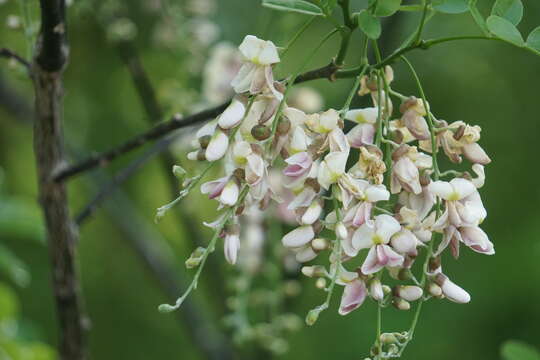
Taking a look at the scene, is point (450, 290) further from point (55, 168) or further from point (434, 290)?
point (55, 168)

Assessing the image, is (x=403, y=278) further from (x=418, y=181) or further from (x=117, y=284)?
(x=117, y=284)

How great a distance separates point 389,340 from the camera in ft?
1.77

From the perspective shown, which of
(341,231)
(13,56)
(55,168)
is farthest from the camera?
(55,168)

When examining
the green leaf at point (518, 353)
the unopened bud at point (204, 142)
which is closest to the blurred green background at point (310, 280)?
the green leaf at point (518, 353)

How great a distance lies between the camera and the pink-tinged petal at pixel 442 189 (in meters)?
0.53

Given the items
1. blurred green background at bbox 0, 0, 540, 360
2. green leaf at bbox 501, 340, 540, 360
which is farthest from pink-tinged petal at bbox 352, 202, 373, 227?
blurred green background at bbox 0, 0, 540, 360

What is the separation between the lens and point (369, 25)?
541 millimetres

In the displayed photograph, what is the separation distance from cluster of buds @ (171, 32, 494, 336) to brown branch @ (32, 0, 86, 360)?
0.24 meters

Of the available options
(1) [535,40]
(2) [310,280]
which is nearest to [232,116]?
(1) [535,40]

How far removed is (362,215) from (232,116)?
12 centimetres

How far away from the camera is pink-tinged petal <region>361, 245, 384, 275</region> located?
1.70 feet

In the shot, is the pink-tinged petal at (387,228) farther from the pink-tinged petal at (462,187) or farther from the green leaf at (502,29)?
the green leaf at (502,29)

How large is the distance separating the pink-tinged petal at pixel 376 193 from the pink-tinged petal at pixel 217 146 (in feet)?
0.36

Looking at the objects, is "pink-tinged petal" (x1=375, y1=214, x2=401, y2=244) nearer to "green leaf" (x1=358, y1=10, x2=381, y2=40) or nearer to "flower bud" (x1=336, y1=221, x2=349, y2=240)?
"flower bud" (x1=336, y1=221, x2=349, y2=240)
